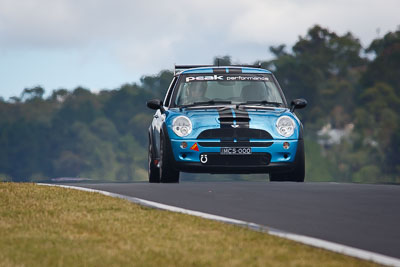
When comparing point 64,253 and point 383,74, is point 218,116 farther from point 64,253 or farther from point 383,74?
point 383,74

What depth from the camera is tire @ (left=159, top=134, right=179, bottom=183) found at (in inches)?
578

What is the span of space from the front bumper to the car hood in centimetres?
19

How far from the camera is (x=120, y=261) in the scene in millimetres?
7461

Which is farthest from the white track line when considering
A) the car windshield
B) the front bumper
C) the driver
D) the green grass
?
the car windshield

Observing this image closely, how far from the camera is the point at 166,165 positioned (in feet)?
48.8

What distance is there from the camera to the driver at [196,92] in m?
15.6

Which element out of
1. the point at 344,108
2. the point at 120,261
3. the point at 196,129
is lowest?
the point at 120,261

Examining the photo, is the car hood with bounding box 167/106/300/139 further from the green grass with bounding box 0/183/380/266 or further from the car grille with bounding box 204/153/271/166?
the green grass with bounding box 0/183/380/266

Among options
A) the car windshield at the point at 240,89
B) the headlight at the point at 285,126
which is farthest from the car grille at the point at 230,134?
the car windshield at the point at 240,89

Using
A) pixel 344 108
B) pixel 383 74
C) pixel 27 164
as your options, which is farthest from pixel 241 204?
pixel 27 164

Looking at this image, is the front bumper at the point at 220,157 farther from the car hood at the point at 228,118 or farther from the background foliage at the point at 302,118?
the background foliage at the point at 302,118

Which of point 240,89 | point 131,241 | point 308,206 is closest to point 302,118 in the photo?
point 240,89

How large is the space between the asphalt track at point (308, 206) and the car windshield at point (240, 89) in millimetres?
1371

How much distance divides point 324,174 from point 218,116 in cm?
8704
